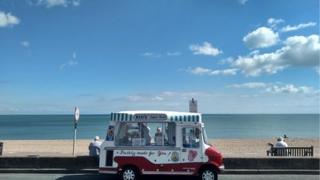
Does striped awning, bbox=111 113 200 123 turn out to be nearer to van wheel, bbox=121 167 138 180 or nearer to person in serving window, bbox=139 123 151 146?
person in serving window, bbox=139 123 151 146

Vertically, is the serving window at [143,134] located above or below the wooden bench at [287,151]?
above

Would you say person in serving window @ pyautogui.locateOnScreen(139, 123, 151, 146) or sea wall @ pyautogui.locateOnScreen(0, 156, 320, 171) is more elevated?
person in serving window @ pyautogui.locateOnScreen(139, 123, 151, 146)

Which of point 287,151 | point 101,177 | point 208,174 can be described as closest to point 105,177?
point 101,177

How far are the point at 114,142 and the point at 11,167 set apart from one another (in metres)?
4.73

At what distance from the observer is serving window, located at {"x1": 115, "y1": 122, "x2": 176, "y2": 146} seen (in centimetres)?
1496

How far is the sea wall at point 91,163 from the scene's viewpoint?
56.7ft

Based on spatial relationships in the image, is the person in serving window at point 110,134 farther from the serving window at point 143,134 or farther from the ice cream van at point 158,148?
the serving window at point 143,134

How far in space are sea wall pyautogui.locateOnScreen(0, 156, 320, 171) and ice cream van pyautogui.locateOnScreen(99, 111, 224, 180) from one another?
2.49m

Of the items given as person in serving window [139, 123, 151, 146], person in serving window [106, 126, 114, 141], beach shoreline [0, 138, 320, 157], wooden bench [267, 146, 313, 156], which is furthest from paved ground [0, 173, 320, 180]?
beach shoreline [0, 138, 320, 157]

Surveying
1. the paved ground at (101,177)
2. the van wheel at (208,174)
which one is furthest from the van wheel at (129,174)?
the van wheel at (208,174)

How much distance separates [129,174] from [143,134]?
1.26 m

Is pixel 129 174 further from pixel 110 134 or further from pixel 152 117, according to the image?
pixel 152 117

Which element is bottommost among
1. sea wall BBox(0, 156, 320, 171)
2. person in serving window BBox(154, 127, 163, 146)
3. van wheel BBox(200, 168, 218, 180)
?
van wheel BBox(200, 168, 218, 180)

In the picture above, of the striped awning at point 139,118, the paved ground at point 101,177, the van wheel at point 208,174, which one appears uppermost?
the striped awning at point 139,118
